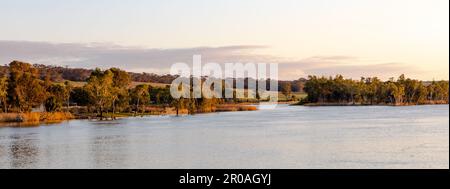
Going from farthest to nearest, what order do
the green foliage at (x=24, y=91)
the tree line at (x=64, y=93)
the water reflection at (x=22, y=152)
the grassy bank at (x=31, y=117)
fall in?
the tree line at (x=64, y=93) < the green foliage at (x=24, y=91) < the grassy bank at (x=31, y=117) < the water reflection at (x=22, y=152)

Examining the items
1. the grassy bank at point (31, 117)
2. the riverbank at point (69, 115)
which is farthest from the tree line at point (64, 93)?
the grassy bank at point (31, 117)

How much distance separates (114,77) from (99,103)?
1576cm

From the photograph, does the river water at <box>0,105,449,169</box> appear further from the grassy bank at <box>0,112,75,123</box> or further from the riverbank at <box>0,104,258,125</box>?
the riverbank at <box>0,104,258,125</box>

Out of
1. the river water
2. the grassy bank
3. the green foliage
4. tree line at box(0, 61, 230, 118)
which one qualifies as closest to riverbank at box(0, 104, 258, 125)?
the grassy bank

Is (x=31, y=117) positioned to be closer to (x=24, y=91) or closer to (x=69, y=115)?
(x=24, y=91)

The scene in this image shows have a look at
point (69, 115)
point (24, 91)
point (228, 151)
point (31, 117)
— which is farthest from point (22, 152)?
point (69, 115)

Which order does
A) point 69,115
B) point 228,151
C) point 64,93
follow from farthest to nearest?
point 64,93 < point 69,115 < point 228,151

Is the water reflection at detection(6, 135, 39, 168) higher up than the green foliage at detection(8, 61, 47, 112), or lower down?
lower down

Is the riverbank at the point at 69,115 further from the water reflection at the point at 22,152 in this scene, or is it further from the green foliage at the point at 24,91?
the water reflection at the point at 22,152

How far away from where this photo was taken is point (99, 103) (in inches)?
3634

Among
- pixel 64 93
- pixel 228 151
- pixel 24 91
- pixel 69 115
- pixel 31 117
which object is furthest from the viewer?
pixel 64 93

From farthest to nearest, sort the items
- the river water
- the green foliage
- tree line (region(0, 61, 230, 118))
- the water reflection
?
tree line (region(0, 61, 230, 118))
the green foliage
the water reflection
the river water

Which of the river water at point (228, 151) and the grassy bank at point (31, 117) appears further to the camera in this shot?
the grassy bank at point (31, 117)
